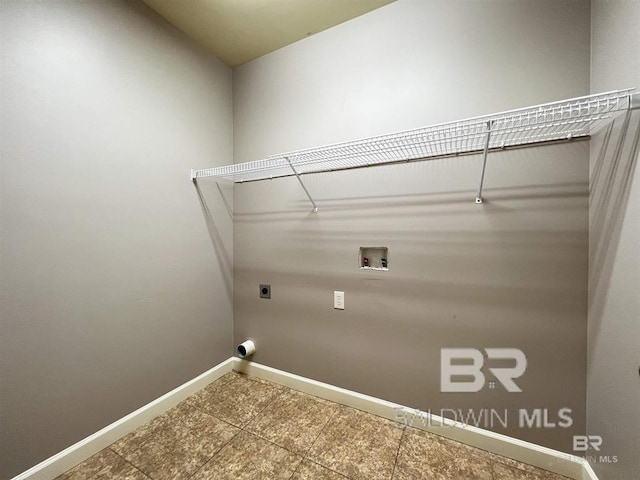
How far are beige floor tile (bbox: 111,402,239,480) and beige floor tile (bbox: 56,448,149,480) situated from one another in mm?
25

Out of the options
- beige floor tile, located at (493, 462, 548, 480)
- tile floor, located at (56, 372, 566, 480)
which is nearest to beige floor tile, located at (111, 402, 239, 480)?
tile floor, located at (56, 372, 566, 480)

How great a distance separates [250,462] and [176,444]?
0.45 metres

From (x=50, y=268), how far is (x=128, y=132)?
83cm

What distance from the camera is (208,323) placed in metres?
1.79

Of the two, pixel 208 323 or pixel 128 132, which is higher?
pixel 128 132

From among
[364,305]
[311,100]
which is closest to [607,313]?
[364,305]

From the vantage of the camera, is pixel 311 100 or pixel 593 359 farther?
pixel 311 100

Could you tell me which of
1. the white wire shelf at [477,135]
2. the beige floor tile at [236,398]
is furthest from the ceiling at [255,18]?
the beige floor tile at [236,398]

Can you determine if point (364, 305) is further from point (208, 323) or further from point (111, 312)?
point (111, 312)

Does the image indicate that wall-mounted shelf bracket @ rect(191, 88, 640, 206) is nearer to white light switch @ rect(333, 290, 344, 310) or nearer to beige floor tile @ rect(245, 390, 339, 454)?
white light switch @ rect(333, 290, 344, 310)

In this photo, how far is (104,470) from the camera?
3.66 ft

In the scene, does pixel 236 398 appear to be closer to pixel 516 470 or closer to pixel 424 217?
pixel 516 470

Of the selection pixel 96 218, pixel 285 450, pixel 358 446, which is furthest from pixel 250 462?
pixel 96 218

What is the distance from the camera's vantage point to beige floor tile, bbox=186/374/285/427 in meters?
1.48
